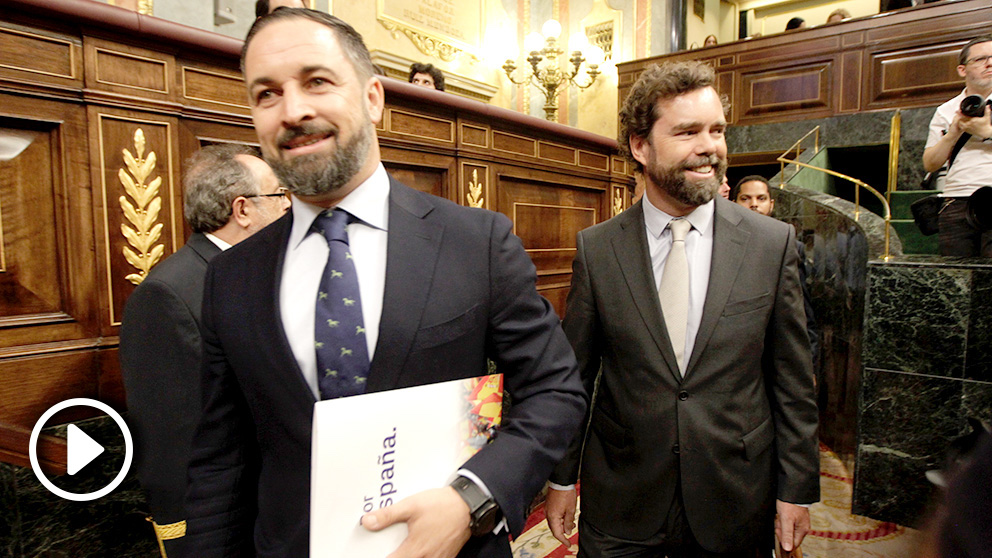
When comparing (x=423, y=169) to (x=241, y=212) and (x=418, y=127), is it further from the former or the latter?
(x=241, y=212)

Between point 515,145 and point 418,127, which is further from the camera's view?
point 515,145

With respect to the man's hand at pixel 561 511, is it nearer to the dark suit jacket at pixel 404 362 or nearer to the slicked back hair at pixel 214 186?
the dark suit jacket at pixel 404 362

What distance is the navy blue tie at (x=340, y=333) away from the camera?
2.89 ft

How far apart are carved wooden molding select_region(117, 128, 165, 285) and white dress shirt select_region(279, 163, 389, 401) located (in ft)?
3.41

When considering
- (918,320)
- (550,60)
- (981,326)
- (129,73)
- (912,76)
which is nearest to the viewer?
(129,73)

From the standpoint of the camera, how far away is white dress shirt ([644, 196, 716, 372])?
1.44 meters

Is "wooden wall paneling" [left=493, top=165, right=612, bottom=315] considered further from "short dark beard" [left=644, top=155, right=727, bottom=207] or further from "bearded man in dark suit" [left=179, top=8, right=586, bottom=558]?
"bearded man in dark suit" [left=179, top=8, right=586, bottom=558]

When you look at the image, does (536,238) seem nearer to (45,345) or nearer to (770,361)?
(770,361)

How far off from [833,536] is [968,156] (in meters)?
2.10

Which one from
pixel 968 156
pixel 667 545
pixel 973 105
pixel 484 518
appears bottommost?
pixel 667 545

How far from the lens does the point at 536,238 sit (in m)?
3.54

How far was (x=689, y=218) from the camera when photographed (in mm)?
1501

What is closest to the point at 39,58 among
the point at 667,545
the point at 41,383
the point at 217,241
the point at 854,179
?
the point at 217,241

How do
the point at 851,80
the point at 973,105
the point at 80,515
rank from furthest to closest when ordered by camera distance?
the point at 851,80 → the point at 973,105 → the point at 80,515
